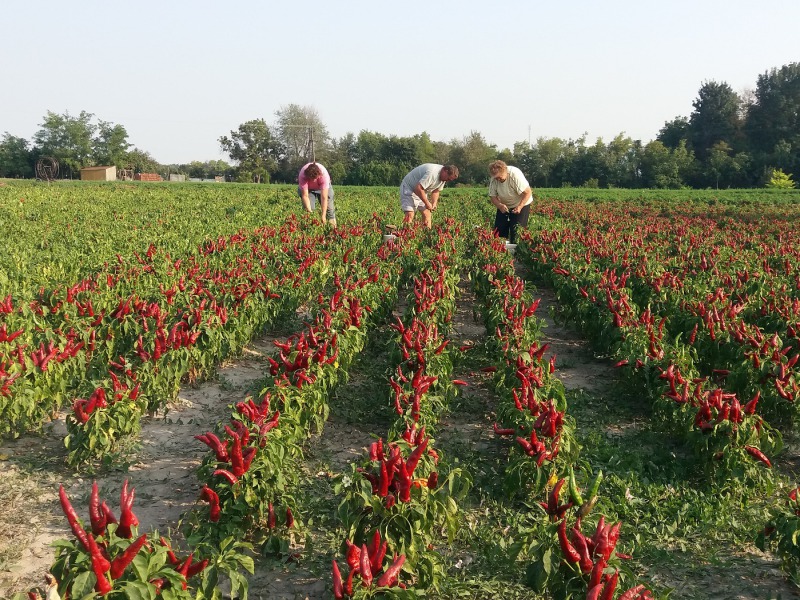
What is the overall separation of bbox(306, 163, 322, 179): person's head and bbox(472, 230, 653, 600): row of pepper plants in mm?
6794

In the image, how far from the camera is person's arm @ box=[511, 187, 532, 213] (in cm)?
1202

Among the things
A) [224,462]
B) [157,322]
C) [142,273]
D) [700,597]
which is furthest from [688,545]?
[142,273]

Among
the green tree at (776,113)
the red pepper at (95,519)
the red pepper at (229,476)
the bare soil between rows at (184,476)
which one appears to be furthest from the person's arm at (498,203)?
the green tree at (776,113)

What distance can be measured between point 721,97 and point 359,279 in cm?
8417

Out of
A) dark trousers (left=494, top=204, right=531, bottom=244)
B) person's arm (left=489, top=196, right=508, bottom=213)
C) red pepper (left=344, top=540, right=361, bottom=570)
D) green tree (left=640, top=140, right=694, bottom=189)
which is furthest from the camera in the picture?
green tree (left=640, top=140, right=694, bottom=189)

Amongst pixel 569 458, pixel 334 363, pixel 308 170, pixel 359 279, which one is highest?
pixel 308 170

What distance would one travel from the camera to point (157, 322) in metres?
6.45

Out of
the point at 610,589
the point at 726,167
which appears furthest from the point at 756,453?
the point at 726,167

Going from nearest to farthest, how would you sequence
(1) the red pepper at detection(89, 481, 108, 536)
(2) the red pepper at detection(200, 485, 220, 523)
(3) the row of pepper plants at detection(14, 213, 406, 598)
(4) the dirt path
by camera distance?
(3) the row of pepper plants at detection(14, 213, 406, 598) → (1) the red pepper at detection(89, 481, 108, 536) → (2) the red pepper at detection(200, 485, 220, 523) → (4) the dirt path

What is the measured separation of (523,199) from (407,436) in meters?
9.06

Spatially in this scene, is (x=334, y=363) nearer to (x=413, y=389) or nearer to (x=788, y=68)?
(x=413, y=389)

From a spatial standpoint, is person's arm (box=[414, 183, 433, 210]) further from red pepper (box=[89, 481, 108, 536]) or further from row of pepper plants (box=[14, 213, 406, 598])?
red pepper (box=[89, 481, 108, 536])

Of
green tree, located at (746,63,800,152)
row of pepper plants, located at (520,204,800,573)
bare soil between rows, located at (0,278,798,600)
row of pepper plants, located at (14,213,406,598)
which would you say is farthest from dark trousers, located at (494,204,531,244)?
green tree, located at (746,63,800,152)

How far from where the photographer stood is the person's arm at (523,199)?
39.4 feet
